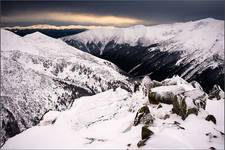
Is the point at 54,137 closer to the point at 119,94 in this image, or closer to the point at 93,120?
the point at 93,120

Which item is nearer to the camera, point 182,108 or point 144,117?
point 144,117

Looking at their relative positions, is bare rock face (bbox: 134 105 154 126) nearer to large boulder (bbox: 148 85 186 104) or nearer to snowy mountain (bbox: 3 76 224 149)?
snowy mountain (bbox: 3 76 224 149)

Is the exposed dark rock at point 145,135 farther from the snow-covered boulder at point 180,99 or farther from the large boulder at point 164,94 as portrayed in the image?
the large boulder at point 164,94

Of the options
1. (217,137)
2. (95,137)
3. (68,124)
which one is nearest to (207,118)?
(217,137)

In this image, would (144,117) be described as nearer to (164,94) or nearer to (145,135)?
(145,135)

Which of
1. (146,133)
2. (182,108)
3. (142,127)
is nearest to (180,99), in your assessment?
(182,108)

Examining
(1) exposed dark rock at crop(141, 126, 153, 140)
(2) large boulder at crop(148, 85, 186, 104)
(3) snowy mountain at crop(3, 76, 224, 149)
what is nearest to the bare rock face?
(3) snowy mountain at crop(3, 76, 224, 149)

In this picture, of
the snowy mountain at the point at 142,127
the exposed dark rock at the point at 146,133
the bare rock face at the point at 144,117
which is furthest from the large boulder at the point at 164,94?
the exposed dark rock at the point at 146,133

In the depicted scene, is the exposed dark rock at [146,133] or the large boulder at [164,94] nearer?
the exposed dark rock at [146,133]

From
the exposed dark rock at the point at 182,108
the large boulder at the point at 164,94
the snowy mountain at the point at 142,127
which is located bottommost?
the snowy mountain at the point at 142,127
